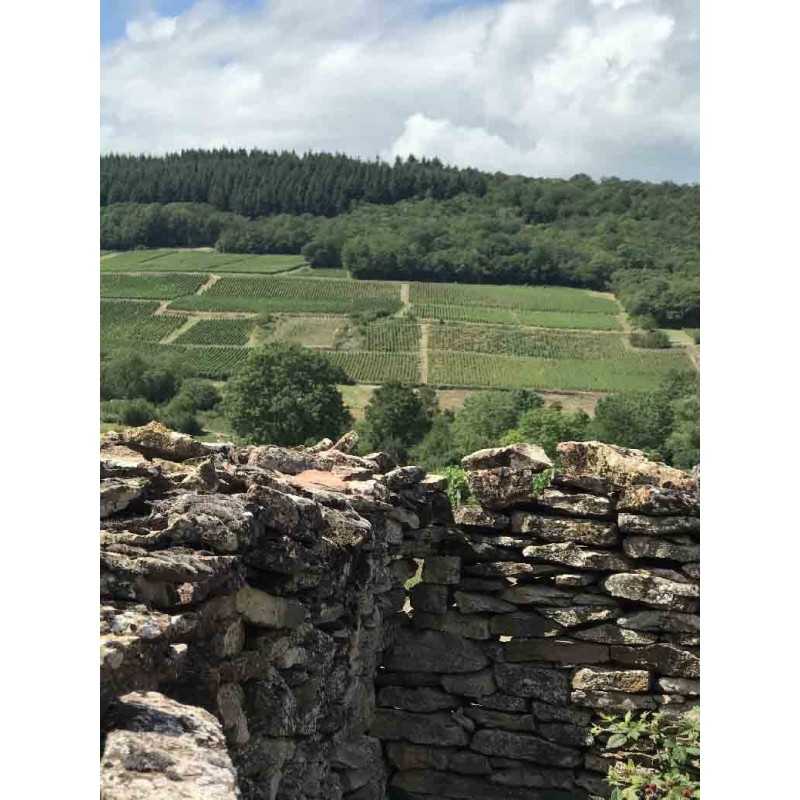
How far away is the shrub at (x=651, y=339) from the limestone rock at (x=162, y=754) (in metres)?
59.4

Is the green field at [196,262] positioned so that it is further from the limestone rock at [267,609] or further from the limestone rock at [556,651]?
the limestone rock at [267,609]

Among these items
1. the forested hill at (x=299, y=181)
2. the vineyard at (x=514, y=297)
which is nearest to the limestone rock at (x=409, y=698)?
the vineyard at (x=514, y=297)

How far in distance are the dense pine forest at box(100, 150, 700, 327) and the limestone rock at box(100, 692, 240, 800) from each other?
5167cm

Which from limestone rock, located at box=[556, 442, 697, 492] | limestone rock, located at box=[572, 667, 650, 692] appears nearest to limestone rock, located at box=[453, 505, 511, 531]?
limestone rock, located at box=[556, 442, 697, 492]

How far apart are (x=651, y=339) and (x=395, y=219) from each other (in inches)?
1169

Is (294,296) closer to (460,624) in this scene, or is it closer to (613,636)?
(460,624)

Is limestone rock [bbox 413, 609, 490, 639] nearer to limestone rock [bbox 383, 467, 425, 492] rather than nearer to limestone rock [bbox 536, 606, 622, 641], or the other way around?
limestone rock [bbox 536, 606, 622, 641]

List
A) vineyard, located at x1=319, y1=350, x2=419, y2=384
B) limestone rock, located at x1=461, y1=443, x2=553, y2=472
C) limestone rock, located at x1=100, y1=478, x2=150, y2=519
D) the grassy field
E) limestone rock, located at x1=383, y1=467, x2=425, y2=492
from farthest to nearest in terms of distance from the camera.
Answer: vineyard, located at x1=319, y1=350, x2=419, y2=384 → the grassy field → limestone rock, located at x1=461, y1=443, x2=553, y2=472 → limestone rock, located at x1=383, y1=467, x2=425, y2=492 → limestone rock, located at x1=100, y1=478, x2=150, y2=519

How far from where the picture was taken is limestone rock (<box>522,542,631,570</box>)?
867 centimetres

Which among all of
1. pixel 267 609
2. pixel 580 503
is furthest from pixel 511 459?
pixel 267 609

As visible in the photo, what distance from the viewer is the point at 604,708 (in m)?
8.73
